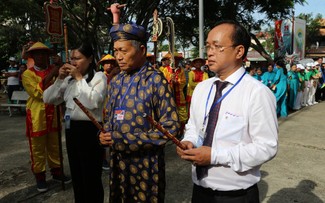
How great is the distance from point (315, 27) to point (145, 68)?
41456 millimetres

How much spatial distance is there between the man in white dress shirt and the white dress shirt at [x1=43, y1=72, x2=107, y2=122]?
1259 mm

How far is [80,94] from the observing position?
2.66 meters

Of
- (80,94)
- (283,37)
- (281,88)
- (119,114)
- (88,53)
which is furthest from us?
(283,37)

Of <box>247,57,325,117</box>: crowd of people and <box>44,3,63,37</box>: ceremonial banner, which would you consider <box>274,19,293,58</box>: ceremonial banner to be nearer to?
<box>247,57,325,117</box>: crowd of people

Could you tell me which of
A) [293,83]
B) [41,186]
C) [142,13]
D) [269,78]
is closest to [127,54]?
[41,186]

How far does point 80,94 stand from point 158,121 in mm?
946

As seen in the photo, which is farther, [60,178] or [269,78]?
[269,78]

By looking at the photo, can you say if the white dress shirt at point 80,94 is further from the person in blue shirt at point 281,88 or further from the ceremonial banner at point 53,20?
the person in blue shirt at point 281,88

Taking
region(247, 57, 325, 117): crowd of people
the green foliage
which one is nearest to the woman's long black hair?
region(247, 57, 325, 117): crowd of people

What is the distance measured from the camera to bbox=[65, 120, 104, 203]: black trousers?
8.79 ft

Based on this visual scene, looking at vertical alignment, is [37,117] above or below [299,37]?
below

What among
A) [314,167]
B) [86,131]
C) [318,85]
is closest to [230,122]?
[86,131]

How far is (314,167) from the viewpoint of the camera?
449 centimetres

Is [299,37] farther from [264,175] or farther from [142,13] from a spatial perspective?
[264,175]
